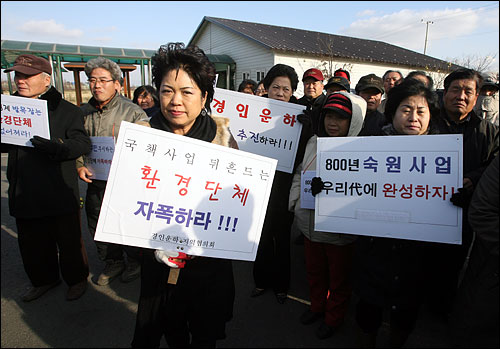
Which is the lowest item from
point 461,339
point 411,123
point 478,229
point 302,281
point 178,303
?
point 302,281

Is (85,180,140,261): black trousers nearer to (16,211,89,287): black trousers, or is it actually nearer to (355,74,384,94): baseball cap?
(16,211,89,287): black trousers

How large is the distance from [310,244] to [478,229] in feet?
3.93

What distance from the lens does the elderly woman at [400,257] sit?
189cm

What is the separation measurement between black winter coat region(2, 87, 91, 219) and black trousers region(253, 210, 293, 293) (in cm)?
186

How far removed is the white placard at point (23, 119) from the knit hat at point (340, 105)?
7.45ft

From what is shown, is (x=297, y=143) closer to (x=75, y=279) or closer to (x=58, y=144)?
(x=58, y=144)

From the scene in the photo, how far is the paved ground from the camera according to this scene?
7.84 feet

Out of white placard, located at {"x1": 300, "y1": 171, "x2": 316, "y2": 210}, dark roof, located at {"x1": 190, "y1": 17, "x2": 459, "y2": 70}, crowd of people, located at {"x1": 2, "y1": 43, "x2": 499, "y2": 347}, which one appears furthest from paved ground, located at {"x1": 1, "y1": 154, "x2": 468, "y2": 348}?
dark roof, located at {"x1": 190, "y1": 17, "x2": 459, "y2": 70}

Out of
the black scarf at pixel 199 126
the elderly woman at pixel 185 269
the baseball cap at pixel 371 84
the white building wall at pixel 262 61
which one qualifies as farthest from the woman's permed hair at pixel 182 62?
the white building wall at pixel 262 61

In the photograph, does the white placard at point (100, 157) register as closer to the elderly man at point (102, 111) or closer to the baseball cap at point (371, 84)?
the elderly man at point (102, 111)

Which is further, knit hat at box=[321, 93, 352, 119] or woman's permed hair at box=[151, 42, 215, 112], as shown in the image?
knit hat at box=[321, 93, 352, 119]

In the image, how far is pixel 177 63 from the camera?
1.57 meters

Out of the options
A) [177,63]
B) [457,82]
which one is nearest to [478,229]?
[457,82]

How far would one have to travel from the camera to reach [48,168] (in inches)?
102
